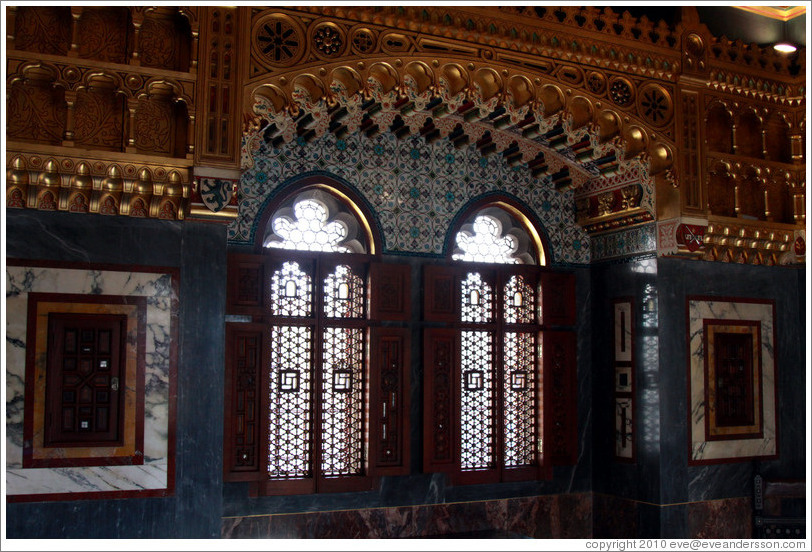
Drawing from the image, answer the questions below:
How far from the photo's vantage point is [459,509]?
679 cm

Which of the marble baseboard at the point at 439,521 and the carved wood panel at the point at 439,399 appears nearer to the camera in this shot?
the marble baseboard at the point at 439,521

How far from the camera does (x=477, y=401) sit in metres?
6.96

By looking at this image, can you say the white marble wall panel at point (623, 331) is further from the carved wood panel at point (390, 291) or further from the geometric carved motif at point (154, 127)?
the geometric carved motif at point (154, 127)

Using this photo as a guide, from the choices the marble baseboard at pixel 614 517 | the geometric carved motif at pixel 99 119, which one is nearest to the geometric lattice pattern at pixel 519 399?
the marble baseboard at pixel 614 517

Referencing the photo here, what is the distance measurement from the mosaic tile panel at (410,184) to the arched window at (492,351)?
203 millimetres

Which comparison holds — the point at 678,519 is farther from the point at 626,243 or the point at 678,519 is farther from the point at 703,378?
the point at 626,243

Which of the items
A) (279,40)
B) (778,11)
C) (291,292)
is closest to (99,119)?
(279,40)

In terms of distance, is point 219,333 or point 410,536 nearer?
point 219,333

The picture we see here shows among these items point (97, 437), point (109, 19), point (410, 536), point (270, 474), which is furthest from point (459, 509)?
point (109, 19)

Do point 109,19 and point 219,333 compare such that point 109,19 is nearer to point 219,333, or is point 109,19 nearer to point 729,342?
point 219,333

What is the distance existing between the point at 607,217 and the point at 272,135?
116 inches

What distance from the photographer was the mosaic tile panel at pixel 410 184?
636 cm

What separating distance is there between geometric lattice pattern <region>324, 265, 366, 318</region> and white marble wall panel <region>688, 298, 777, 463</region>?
264cm

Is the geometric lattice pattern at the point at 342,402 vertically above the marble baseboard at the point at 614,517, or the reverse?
the geometric lattice pattern at the point at 342,402
